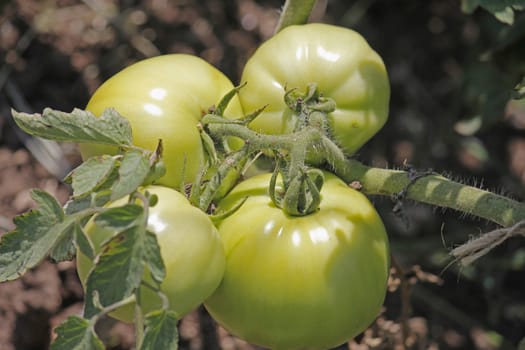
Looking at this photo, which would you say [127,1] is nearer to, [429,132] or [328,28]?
[429,132]

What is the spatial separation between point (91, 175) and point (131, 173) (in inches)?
2.6

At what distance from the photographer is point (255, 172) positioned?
1.69m

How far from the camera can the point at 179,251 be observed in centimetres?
122

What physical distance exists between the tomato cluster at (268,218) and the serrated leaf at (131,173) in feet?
0.36

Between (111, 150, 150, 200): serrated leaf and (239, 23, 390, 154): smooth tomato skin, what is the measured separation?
1.37ft

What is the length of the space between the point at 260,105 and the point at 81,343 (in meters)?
0.62

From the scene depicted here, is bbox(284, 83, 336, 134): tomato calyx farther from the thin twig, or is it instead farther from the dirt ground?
the dirt ground

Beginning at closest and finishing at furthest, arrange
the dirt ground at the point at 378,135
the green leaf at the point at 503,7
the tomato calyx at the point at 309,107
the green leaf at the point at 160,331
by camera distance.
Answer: the green leaf at the point at 160,331 → the tomato calyx at the point at 309,107 → the green leaf at the point at 503,7 → the dirt ground at the point at 378,135

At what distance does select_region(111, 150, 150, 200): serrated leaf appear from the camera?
1099 mm

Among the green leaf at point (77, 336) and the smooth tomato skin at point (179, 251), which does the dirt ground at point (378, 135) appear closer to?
the smooth tomato skin at point (179, 251)

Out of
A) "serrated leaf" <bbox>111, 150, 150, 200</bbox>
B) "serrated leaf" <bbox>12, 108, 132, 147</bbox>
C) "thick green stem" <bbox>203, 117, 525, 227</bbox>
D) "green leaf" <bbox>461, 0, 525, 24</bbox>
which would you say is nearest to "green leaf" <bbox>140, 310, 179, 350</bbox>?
"serrated leaf" <bbox>111, 150, 150, 200</bbox>

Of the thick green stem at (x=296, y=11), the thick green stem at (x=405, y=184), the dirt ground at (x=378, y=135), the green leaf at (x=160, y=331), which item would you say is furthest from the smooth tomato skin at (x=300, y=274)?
the dirt ground at (x=378, y=135)

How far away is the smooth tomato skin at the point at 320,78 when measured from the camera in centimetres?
153

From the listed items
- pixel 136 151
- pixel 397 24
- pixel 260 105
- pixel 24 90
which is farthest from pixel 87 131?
pixel 397 24
